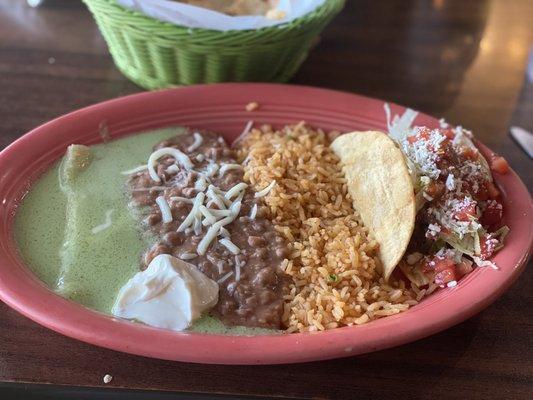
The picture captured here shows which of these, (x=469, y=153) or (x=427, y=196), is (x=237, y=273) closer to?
(x=427, y=196)

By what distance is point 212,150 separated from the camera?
6.90 ft

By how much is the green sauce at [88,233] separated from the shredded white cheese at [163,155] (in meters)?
0.07

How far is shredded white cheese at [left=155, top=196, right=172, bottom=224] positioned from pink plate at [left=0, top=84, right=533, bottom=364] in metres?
0.39

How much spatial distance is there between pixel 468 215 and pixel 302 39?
97 centimetres

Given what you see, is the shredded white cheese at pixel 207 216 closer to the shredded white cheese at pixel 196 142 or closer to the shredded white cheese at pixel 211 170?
the shredded white cheese at pixel 211 170

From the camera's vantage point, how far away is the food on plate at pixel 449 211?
1.77m

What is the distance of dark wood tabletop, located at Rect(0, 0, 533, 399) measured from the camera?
156 centimetres

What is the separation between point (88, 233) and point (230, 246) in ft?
1.40

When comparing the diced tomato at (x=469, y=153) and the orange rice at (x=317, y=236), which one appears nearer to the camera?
the orange rice at (x=317, y=236)

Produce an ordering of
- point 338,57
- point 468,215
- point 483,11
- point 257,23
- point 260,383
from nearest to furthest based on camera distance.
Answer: point 260,383 < point 468,215 < point 257,23 < point 338,57 < point 483,11

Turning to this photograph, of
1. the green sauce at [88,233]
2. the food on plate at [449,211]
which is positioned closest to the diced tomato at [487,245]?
the food on plate at [449,211]

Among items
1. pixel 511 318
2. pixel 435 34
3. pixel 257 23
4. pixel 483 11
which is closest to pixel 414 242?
pixel 511 318

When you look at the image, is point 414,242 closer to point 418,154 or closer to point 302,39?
point 418,154

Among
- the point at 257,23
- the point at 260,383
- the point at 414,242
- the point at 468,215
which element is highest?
the point at 257,23
